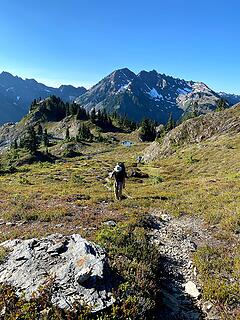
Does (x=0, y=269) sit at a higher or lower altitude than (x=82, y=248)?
lower

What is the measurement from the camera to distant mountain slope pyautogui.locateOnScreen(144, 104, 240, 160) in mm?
59719

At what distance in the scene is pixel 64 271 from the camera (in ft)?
29.9

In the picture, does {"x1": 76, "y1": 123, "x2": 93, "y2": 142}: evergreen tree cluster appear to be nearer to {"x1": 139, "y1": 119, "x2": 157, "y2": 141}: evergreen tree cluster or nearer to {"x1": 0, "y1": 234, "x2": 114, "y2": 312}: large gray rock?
{"x1": 139, "y1": 119, "x2": 157, "y2": 141}: evergreen tree cluster

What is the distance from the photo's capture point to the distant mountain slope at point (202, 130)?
5972 cm

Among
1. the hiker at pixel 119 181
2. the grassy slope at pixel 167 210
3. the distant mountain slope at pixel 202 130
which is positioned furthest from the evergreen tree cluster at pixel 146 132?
the hiker at pixel 119 181

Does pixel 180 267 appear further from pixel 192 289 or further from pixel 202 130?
pixel 202 130

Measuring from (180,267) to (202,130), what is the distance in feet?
177

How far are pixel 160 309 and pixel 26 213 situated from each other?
10428mm

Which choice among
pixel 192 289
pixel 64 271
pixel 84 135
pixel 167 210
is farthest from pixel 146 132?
pixel 64 271

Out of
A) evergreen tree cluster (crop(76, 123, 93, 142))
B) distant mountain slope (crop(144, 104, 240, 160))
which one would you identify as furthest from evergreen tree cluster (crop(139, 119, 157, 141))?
distant mountain slope (crop(144, 104, 240, 160))

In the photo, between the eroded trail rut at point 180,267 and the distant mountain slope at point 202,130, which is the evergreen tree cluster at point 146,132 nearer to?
the distant mountain slope at point 202,130

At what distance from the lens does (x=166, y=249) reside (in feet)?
44.5

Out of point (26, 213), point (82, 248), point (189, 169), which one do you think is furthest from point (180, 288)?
point (189, 169)

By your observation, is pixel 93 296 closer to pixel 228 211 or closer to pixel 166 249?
pixel 166 249
